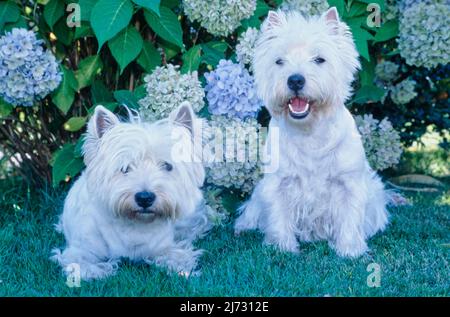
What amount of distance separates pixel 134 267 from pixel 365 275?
1204 mm

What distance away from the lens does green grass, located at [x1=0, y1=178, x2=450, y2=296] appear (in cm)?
383

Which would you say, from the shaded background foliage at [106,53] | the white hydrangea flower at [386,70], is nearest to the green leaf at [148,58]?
the shaded background foliage at [106,53]

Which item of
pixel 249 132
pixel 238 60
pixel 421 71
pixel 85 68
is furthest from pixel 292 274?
pixel 421 71

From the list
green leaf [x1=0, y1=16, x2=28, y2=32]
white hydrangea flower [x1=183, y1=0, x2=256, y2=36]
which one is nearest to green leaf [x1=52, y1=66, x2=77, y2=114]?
green leaf [x1=0, y1=16, x2=28, y2=32]

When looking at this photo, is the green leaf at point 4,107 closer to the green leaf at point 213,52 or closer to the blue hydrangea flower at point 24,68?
the blue hydrangea flower at point 24,68

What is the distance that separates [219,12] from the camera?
4965 mm

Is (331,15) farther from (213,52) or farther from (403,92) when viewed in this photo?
(403,92)

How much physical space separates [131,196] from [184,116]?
536 millimetres

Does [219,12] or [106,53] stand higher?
[219,12]

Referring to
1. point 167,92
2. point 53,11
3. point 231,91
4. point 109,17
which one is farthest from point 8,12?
point 231,91

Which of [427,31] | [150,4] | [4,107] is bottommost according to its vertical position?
[4,107]

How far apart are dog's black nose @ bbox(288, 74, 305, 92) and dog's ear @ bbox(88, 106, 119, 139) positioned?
95cm

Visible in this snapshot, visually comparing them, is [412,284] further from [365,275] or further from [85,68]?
[85,68]
